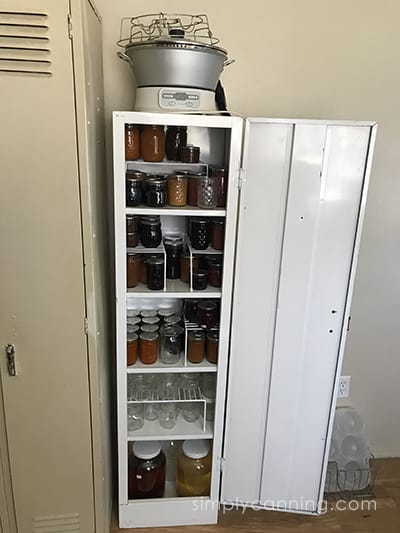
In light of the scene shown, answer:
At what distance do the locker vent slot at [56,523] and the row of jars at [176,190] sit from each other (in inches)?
43.1

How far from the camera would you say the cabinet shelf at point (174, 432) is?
1695 millimetres

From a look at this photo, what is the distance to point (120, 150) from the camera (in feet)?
4.57

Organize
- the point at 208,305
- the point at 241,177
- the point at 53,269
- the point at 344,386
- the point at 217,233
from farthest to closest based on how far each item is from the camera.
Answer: the point at 344,386 < the point at 208,305 < the point at 217,233 < the point at 241,177 < the point at 53,269

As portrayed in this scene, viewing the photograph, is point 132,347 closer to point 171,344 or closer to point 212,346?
point 171,344

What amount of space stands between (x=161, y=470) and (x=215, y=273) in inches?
32.7

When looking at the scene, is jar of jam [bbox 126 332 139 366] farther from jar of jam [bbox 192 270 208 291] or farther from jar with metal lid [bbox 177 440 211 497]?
jar with metal lid [bbox 177 440 211 497]

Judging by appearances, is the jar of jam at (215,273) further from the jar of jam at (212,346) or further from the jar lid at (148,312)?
the jar lid at (148,312)

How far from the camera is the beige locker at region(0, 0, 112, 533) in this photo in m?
1.21

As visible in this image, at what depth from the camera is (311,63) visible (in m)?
1.71

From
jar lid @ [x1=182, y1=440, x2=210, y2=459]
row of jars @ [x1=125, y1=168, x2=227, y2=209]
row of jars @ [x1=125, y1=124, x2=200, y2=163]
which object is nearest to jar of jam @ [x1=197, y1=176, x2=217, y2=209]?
row of jars @ [x1=125, y1=168, x2=227, y2=209]

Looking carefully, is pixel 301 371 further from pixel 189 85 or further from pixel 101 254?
pixel 189 85

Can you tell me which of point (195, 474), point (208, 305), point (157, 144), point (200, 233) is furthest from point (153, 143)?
point (195, 474)

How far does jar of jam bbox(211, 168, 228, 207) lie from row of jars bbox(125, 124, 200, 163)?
0.10 meters

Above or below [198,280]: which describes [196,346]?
below
